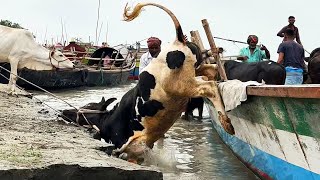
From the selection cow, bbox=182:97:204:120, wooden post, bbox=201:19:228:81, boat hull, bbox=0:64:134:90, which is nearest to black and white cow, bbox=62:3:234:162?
wooden post, bbox=201:19:228:81

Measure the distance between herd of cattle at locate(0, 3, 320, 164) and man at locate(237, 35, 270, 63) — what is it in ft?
3.81

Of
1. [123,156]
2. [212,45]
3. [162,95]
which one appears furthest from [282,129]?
[212,45]

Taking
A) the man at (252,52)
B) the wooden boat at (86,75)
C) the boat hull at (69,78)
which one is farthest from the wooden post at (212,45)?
the boat hull at (69,78)

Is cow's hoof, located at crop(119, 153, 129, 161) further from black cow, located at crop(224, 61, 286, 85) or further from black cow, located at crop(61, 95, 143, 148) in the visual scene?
black cow, located at crop(224, 61, 286, 85)

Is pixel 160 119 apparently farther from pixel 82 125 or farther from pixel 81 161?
pixel 81 161

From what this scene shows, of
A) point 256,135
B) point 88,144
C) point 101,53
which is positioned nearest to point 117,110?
point 88,144

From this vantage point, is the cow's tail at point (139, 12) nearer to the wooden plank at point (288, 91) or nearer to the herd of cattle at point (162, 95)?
the herd of cattle at point (162, 95)

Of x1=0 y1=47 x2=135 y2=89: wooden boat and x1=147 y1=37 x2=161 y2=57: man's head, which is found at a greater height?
x1=147 y1=37 x2=161 y2=57: man's head

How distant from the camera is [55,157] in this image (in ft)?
13.6

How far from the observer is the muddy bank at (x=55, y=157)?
12.2 ft

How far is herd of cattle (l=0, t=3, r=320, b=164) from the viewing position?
5.61 meters

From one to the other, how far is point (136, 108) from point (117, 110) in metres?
0.45

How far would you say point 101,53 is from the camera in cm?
2417

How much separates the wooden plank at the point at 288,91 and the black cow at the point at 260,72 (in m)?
2.11
